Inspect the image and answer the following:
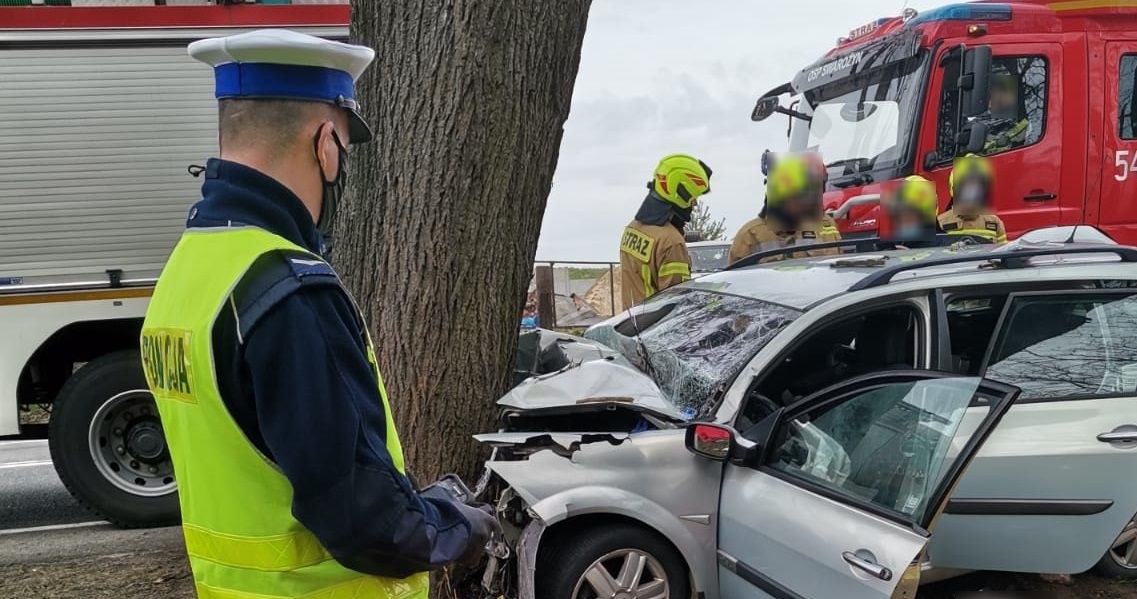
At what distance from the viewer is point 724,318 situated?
11.8 ft

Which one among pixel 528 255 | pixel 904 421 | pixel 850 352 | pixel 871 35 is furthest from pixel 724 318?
pixel 871 35

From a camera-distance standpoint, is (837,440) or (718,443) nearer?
(837,440)

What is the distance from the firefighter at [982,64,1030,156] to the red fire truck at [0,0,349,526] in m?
4.51

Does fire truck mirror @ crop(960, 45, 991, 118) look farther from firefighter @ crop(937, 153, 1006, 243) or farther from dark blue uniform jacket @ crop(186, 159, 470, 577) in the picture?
dark blue uniform jacket @ crop(186, 159, 470, 577)

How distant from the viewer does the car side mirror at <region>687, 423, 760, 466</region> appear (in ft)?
9.21

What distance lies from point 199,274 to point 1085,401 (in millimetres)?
3228

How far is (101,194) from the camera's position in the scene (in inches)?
180

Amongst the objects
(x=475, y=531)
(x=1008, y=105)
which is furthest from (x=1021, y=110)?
(x=475, y=531)

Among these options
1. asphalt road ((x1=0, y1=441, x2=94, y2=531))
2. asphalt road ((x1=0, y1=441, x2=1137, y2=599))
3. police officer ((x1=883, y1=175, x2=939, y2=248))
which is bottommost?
asphalt road ((x1=0, y1=441, x2=94, y2=531))

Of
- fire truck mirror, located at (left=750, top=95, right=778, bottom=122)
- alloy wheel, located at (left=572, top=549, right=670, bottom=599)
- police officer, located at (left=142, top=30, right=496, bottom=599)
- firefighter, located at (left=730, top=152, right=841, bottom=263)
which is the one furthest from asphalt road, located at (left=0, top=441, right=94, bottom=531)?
fire truck mirror, located at (left=750, top=95, right=778, bottom=122)

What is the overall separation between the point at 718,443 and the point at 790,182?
113 inches

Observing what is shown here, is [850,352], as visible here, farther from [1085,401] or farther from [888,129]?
[888,129]

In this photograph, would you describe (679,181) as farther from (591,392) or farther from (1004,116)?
(1004,116)

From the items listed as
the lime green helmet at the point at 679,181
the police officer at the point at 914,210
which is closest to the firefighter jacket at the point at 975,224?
the police officer at the point at 914,210
